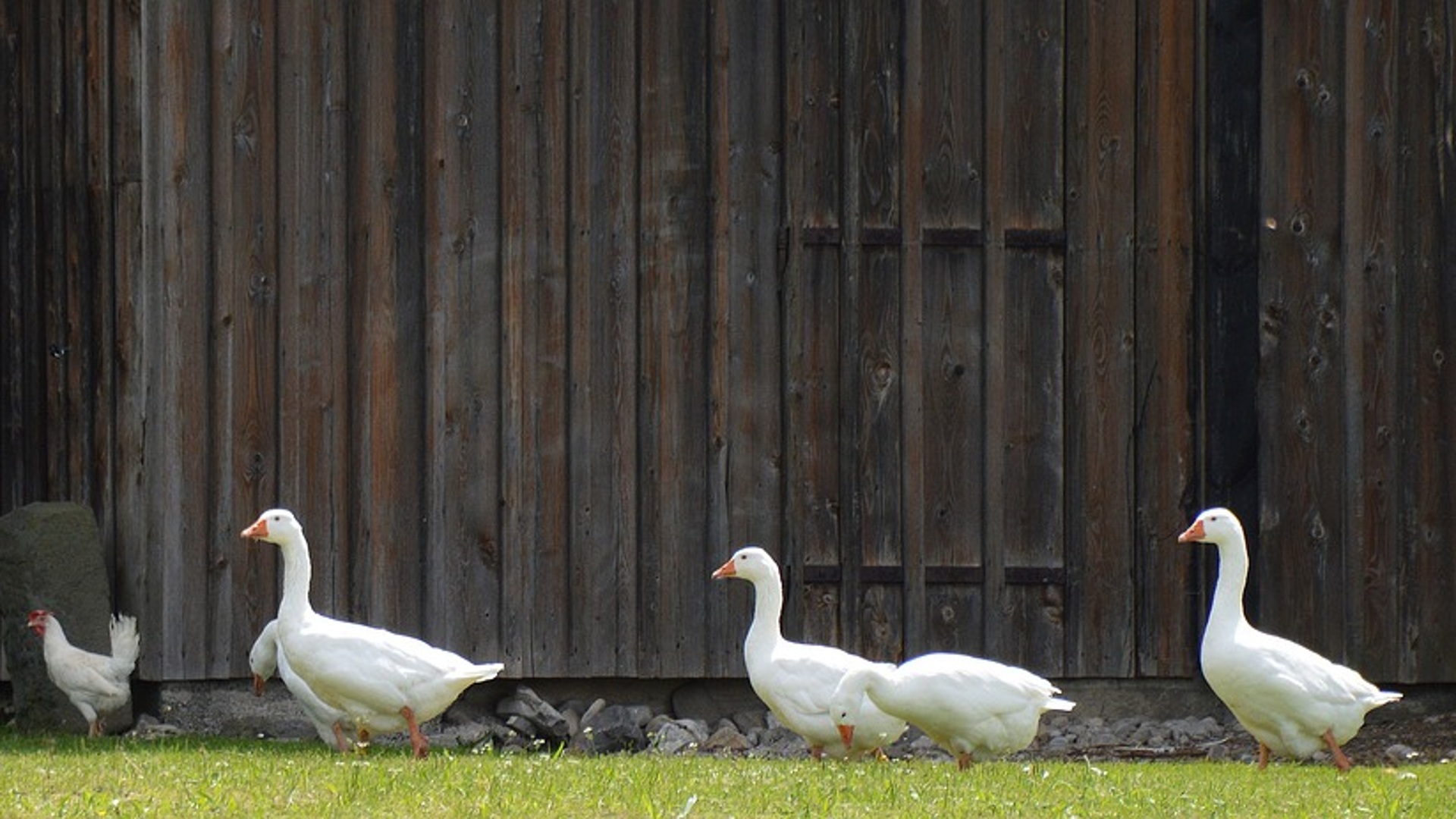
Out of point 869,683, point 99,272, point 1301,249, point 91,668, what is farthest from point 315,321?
point 1301,249

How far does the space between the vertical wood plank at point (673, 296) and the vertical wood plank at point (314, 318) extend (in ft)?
5.48

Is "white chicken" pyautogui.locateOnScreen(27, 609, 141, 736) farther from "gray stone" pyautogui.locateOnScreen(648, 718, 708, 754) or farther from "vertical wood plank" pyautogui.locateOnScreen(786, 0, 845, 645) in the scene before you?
"vertical wood plank" pyautogui.locateOnScreen(786, 0, 845, 645)

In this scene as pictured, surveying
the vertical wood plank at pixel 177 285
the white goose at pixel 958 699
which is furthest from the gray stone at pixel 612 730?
the vertical wood plank at pixel 177 285

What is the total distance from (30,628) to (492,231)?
3463 millimetres

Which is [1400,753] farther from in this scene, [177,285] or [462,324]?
[177,285]

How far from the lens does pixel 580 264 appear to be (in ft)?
43.3

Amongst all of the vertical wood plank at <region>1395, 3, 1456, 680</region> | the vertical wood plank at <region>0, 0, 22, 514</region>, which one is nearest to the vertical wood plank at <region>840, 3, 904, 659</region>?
the vertical wood plank at <region>1395, 3, 1456, 680</region>

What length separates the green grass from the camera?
8852mm

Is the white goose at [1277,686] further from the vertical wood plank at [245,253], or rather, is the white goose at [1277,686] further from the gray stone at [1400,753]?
the vertical wood plank at [245,253]

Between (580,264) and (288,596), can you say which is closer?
(288,596)

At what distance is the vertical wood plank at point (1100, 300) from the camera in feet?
43.2

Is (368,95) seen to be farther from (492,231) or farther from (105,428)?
(105,428)

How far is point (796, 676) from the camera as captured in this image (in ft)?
38.0

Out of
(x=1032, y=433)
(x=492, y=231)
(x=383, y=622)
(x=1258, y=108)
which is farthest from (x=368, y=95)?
(x=1258, y=108)
